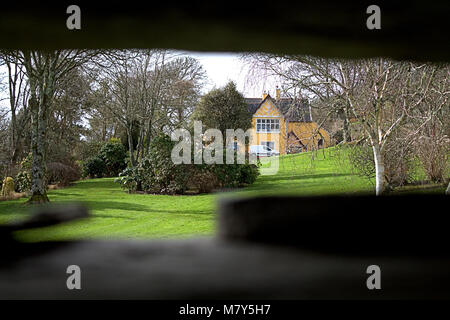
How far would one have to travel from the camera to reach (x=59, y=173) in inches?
305

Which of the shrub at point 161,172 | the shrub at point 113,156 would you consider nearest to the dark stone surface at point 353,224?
the shrub at point 161,172

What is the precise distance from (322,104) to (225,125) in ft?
11.6

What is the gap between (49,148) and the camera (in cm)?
766

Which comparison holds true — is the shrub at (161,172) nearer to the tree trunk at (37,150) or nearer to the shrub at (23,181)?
the shrub at (23,181)

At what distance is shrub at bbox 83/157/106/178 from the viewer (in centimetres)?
916

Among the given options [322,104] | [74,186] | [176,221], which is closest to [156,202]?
[176,221]

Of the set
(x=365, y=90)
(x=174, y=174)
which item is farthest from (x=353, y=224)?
(x=174, y=174)

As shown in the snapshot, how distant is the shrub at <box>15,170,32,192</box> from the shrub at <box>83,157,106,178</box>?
9.38ft

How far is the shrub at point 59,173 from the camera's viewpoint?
7.64 metres

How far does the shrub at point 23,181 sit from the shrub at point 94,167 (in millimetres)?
2859

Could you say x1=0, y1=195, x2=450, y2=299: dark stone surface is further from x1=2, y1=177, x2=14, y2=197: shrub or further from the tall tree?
the tall tree

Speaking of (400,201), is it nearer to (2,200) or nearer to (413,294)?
(413,294)

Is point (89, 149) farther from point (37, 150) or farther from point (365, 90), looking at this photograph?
point (365, 90)

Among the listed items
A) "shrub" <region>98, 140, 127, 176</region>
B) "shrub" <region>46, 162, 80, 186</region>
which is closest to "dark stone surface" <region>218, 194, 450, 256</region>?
"shrub" <region>46, 162, 80, 186</region>
